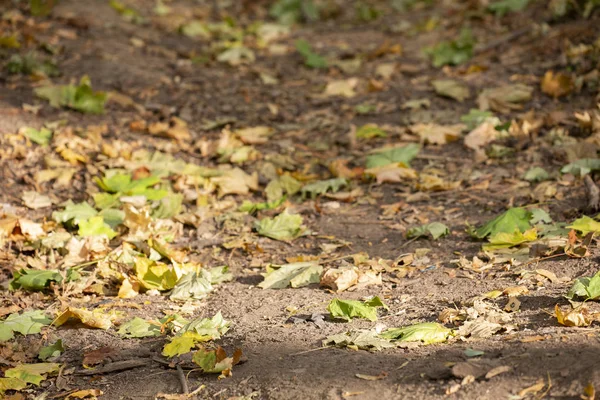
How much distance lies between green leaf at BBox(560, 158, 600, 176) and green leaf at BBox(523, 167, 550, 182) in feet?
0.30

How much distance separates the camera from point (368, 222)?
3.77 meters

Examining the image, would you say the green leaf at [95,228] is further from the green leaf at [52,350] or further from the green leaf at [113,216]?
the green leaf at [52,350]

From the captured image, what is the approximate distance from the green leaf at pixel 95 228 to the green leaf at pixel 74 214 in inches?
2.6

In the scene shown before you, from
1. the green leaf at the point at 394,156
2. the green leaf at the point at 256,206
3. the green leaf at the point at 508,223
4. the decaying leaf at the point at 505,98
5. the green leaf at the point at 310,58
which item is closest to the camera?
the green leaf at the point at 508,223

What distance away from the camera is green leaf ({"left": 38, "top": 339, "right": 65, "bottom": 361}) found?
2.72 meters

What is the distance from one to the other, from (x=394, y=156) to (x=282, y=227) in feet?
3.38

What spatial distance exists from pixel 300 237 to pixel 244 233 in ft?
0.95

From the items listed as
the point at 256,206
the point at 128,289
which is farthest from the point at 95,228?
the point at 256,206

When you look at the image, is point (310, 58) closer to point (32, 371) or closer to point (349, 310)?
point (349, 310)

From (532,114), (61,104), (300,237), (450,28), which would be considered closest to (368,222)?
(300,237)

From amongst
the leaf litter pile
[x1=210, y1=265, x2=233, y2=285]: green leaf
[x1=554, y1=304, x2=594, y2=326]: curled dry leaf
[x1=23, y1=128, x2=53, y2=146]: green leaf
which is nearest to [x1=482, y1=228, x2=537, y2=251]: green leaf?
the leaf litter pile

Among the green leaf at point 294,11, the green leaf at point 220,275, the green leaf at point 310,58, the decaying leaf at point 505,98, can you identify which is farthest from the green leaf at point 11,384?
the green leaf at point 294,11

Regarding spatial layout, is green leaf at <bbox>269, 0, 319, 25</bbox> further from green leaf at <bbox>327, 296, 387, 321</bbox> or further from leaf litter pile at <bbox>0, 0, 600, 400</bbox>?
green leaf at <bbox>327, 296, 387, 321</bbox>

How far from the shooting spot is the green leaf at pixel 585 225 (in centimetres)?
308
